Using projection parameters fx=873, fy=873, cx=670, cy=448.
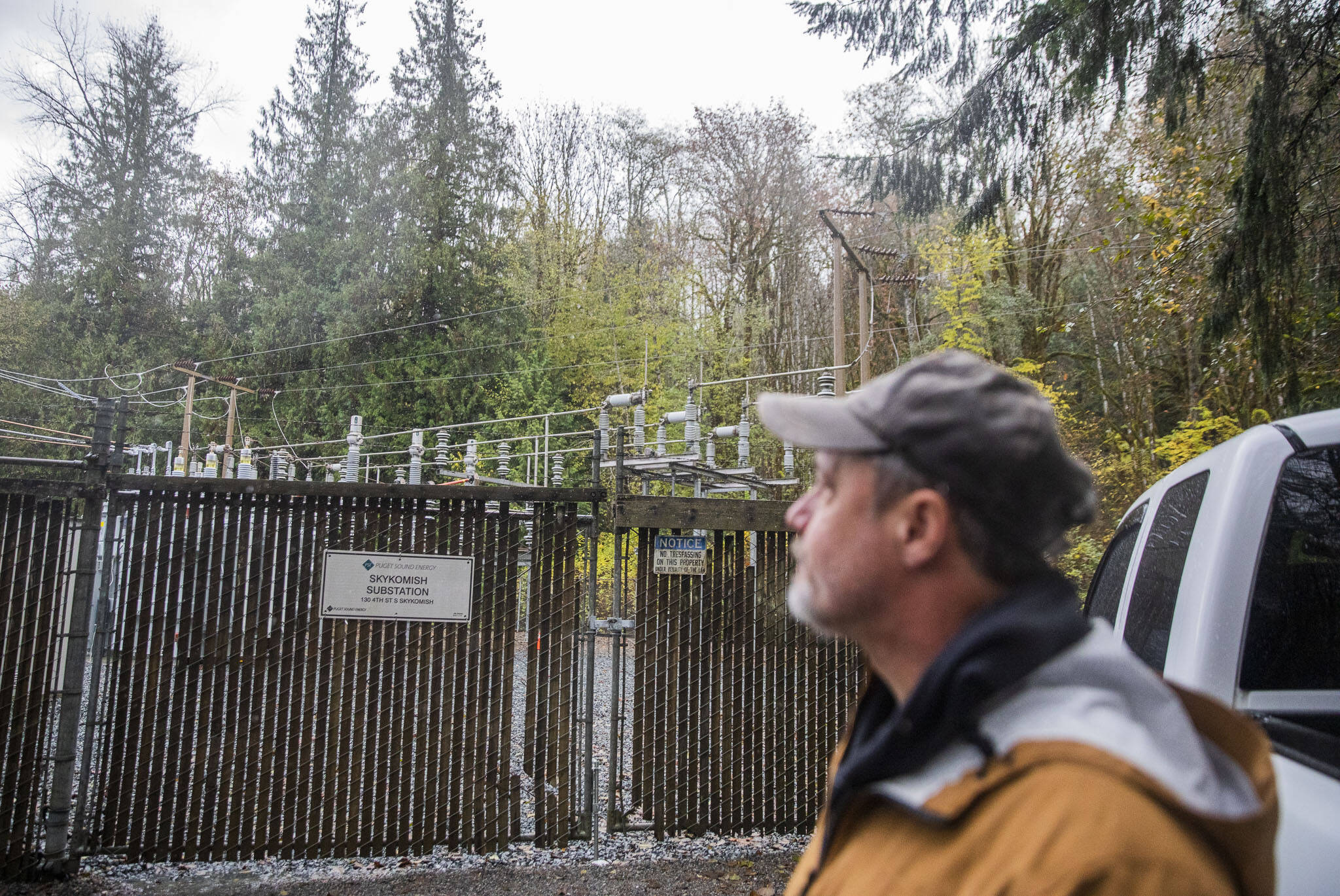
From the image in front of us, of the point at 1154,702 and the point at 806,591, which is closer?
the point at 1154,702

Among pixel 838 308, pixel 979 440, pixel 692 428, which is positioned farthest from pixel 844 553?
pixel 838 308

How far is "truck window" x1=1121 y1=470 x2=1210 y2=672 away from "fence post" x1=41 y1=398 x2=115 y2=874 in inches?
217

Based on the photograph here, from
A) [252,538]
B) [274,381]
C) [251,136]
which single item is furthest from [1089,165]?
[251,136]

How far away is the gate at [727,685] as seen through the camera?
5.96 metres

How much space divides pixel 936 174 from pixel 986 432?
7.88 metres

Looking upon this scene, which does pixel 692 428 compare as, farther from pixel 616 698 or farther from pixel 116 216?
pixel 116 216

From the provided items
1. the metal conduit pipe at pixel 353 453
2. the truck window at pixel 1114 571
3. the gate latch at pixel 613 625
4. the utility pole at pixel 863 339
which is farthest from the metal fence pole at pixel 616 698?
the utility pole at pixel 863 339

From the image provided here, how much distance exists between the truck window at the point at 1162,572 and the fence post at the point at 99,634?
532 cm

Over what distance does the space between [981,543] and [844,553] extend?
0.17 meters

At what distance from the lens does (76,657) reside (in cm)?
526

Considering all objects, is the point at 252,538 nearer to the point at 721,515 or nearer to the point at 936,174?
the point at 721,515

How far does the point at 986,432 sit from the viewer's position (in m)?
1.05

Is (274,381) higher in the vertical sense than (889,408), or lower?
higher

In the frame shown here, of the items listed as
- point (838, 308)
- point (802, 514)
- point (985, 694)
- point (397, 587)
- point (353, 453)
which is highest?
point (838, 308)
